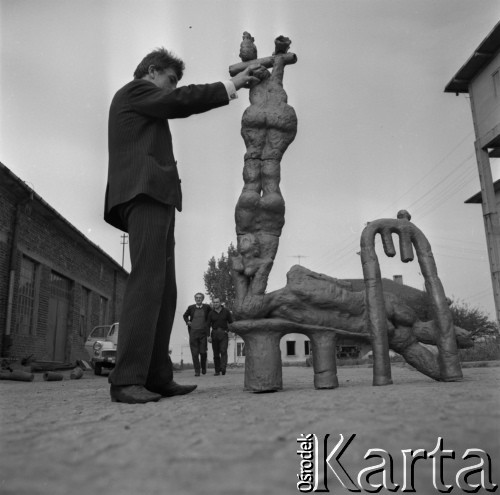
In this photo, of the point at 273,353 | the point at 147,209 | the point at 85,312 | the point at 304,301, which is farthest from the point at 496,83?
the point at 85,312

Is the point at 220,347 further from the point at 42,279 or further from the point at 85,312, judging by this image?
the point at 85,312

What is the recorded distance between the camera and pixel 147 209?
2674 millimetres

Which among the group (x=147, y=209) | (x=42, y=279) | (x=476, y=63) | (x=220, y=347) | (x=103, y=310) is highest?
(x=476, y=63)

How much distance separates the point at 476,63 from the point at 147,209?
13.2 meters

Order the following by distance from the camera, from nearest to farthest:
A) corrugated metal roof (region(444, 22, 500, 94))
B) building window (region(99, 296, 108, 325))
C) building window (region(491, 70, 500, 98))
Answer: corrugated metal roof (region(444, 22, 500, 94)), building window (region(491, 70, 500, 98)), building window (region(99, 296, 108, 325))

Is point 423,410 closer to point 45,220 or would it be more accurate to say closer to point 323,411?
point 323,411

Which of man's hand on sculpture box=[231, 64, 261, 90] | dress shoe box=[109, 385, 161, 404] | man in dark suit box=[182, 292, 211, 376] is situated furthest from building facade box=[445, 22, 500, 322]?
dress shoe box=[109, 385, 161, 404]

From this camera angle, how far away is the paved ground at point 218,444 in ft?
3.09

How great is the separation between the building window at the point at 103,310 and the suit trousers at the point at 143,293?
1682cm

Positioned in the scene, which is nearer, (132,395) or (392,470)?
(392,470)

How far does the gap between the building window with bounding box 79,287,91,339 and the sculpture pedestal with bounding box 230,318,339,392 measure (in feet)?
47.4

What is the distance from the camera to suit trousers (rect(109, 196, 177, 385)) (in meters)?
2.46

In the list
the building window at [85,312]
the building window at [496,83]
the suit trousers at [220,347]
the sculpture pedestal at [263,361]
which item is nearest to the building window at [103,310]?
the building window at [85,312]

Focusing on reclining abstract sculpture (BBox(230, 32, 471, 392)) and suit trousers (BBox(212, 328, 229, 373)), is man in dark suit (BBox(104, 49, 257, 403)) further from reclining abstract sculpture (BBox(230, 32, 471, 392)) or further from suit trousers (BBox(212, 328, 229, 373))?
suit trousers (BBox(212, 328, 229, 373))
